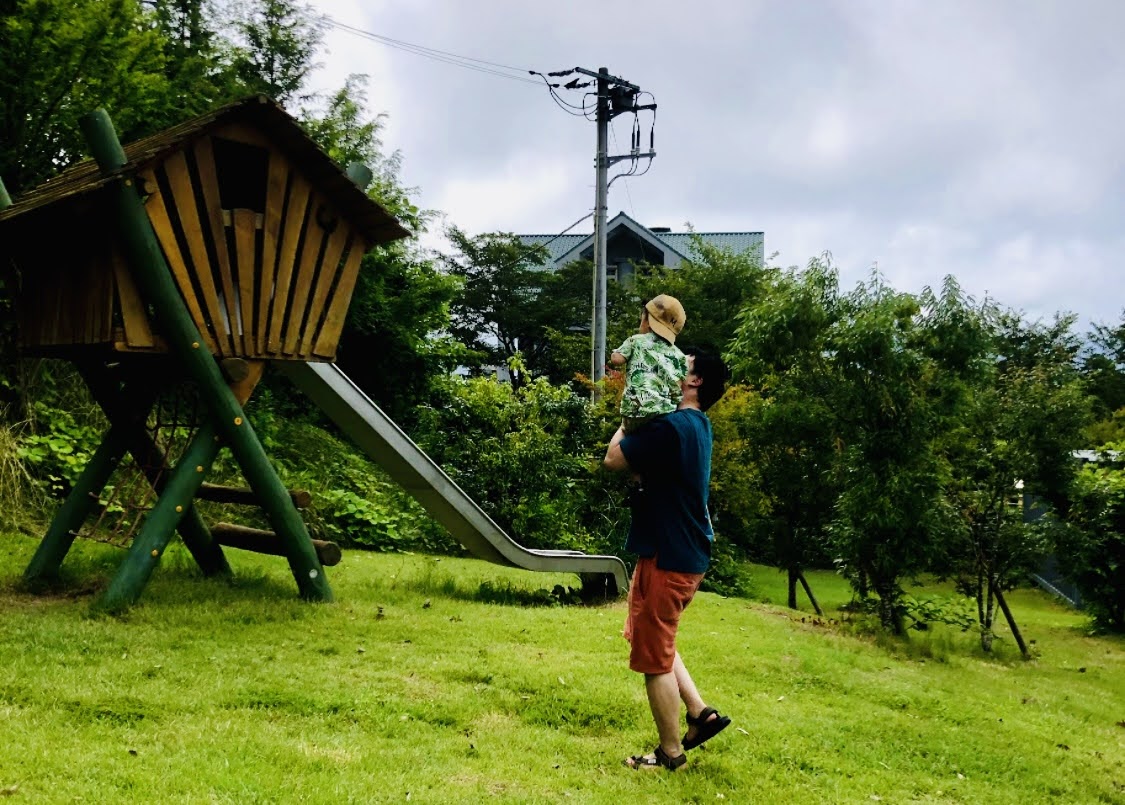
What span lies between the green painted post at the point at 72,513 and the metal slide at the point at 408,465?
1.44 m

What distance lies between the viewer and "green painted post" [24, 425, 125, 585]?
7.24 m

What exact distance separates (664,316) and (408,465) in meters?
4.20

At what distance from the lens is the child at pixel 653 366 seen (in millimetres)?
4480

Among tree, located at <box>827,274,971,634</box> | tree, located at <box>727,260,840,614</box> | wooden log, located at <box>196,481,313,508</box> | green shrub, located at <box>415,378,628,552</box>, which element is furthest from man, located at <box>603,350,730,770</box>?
green shrub, located at <box>415,378,628,552</box>

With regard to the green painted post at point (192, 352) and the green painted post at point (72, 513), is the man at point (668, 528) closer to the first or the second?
the green painted post at point (192, 352)

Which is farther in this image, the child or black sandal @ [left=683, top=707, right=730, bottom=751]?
black sandal @ [left=683, top=707, right=730, bottom=751]

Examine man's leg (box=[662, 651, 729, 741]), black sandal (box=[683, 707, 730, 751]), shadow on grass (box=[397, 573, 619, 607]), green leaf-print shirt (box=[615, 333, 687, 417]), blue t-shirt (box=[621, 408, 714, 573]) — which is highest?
green leaf-print shirt (box=[615, 333, 687, 417])

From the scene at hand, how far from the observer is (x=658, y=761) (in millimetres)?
4617

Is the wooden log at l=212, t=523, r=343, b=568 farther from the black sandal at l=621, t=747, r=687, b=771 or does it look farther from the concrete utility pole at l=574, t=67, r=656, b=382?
the concrete utility pole at l=574, t=67, r=656, b=382

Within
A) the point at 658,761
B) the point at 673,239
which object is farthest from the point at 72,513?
the point at 673,239

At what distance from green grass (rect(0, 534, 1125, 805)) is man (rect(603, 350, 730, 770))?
1.63 feet

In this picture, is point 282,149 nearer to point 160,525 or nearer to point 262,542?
point 160,525

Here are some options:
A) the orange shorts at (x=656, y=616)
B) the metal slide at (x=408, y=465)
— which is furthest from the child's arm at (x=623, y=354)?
the metal slide at (x=408, y=465)

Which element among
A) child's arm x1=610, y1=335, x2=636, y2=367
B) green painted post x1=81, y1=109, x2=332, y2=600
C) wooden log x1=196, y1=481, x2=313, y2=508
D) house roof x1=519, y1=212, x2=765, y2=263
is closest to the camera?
child's arm x1=610, y1=335, x2=636, y2=367
